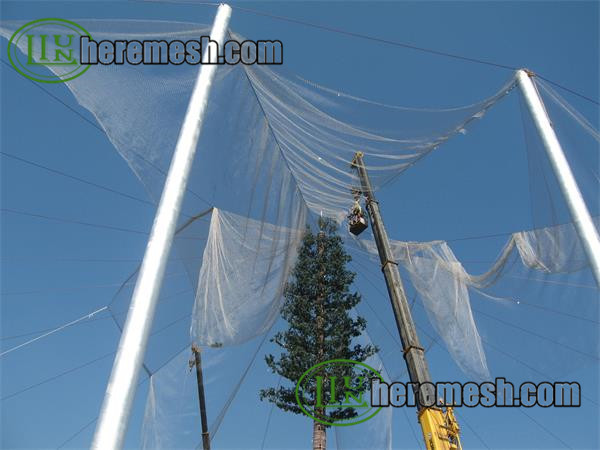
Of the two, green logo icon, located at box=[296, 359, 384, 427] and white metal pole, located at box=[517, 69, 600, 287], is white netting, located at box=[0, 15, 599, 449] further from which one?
green logo icon, located at box=[296, 359, 384, 427]

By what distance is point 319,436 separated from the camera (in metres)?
8.72

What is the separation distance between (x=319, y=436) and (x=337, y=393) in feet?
2.86

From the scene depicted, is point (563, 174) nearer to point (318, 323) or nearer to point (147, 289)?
point (147, 289)

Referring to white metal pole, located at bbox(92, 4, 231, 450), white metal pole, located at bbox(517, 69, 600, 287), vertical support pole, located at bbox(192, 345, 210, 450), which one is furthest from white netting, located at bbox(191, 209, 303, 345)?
white metal pole, located at bbox(517, 69, 600, 287)

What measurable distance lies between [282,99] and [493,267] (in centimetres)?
395

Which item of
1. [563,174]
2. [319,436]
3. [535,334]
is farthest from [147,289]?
[319,436]

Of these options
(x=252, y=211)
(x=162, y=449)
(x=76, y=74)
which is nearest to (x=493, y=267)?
(x=252, y=211)

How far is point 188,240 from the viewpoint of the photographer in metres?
6.10

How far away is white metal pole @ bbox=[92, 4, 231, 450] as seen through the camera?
7.92 feet

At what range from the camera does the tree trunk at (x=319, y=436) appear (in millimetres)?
8609

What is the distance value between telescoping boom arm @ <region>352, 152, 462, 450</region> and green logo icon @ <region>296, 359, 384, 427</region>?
2.44 metres

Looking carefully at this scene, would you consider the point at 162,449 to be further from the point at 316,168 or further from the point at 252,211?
the point at 316,168

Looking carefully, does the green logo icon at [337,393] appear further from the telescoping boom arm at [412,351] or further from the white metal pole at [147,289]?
the white metal pole at [147,289]

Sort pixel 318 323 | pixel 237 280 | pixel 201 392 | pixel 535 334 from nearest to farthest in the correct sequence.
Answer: pixel 237 280, pixel 535 334, pixel 201 392, pixel 318 323
